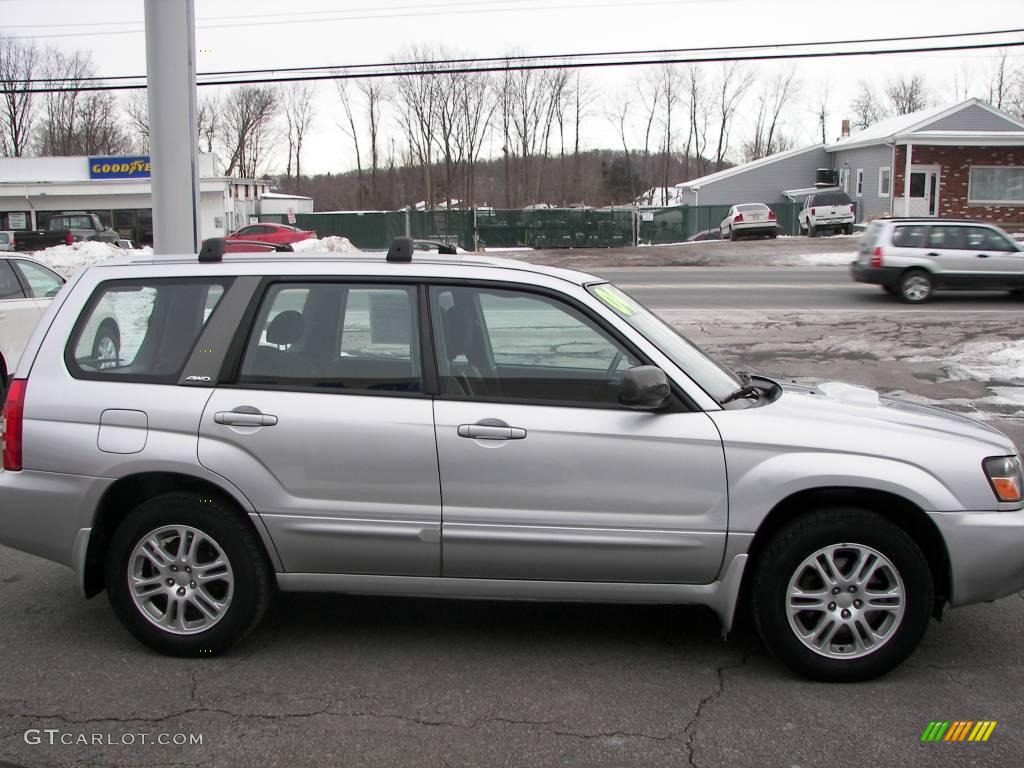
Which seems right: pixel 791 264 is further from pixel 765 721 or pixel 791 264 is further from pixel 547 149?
pixel 547 149

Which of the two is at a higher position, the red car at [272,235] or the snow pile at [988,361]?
the red car at [272,235]

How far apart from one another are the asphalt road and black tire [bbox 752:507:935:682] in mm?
14967

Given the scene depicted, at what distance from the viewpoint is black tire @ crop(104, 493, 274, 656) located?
4.12 m

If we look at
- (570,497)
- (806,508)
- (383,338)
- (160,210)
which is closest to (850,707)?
(806,508)

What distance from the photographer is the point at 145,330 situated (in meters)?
4.38

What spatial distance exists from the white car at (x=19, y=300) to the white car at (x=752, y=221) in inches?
1326

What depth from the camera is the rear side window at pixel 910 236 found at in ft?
63.6

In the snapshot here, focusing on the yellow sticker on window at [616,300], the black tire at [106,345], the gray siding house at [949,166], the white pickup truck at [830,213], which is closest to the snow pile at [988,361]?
the yellow sticker on window at [616,300]

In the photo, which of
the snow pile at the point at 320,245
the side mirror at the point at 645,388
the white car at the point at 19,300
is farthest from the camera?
the snow pile at the point at 320,245

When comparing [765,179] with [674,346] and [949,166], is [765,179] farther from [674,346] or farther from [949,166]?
[674,346]

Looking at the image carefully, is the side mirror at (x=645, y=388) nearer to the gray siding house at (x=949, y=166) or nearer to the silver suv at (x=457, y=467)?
the silver suv at (x=457, y=467)

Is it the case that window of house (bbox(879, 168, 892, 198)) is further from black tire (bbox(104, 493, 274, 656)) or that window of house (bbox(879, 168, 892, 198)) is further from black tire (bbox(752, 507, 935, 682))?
black tire (bbox(104, 493, 274, 656))

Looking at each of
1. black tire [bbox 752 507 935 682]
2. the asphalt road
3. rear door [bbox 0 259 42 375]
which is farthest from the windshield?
the asphalt road

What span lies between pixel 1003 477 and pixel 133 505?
12.1 ft
